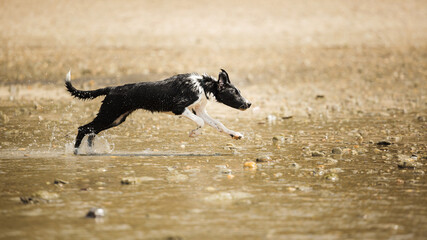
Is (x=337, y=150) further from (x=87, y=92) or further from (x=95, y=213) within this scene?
(x=95, y=213)

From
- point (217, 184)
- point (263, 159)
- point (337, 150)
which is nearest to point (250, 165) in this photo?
point (263, 159)

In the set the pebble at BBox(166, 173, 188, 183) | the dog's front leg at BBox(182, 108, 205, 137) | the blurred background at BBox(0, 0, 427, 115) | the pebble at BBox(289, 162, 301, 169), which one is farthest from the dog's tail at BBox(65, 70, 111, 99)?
the blurred background at BBox(0, 0, 427, 115)

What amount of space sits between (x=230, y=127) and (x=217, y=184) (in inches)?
166

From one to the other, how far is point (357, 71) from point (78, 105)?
712 cm

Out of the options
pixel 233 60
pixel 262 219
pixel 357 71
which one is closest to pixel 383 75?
pixel 357 71

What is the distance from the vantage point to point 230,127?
32.7ft

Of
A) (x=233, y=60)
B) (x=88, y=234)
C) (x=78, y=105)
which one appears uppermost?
(x=233, y=60)

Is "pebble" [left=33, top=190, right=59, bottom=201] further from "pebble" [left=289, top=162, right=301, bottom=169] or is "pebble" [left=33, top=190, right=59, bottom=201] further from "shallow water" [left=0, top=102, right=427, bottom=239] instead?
"pebble" [left=289, top=162, right=301, bottom=169]

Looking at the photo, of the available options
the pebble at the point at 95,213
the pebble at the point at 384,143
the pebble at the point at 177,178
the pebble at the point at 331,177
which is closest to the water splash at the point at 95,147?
the pebble at the point at 177,178

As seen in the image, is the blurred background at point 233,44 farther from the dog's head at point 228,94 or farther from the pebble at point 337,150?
the pebble at point 337,150

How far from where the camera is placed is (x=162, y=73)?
50.2ft

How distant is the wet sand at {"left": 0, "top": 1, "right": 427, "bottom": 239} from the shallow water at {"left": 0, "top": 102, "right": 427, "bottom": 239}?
0.02m

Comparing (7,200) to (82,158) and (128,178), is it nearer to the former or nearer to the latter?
(128,178)

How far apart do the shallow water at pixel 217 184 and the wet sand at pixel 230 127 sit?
22 millimetres
